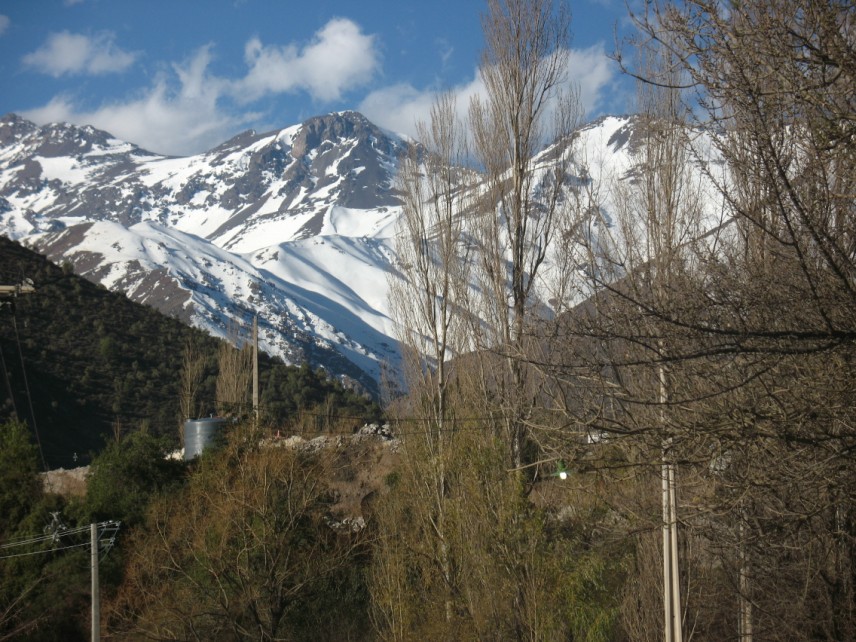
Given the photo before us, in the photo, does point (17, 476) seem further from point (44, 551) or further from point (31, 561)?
point (44, 551)

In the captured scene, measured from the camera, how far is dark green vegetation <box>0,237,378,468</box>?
31.9 meters

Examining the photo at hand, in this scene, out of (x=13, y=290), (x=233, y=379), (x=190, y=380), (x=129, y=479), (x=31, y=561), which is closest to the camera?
(x=13, y=290)

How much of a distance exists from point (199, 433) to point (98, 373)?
46.5 feet

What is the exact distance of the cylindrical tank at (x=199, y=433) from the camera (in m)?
23.5

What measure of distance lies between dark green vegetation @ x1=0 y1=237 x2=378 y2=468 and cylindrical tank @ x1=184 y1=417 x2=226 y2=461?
13.5ft

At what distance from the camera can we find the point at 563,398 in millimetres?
5422

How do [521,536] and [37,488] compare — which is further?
[37,488]

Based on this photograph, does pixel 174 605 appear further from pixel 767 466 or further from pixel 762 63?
pixel 762 63

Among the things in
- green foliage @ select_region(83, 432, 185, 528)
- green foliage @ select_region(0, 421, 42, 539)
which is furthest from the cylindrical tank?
green foliage @ select_region(0, 421, 42, 539)

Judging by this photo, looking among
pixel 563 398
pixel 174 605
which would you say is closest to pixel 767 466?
pixel 563 398

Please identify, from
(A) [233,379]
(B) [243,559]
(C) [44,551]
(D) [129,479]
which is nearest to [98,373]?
(A) [233,379]

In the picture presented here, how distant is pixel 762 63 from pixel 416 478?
13.3m

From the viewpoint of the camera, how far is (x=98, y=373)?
3612cm

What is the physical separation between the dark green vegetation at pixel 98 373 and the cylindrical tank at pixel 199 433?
4104 millimetres
